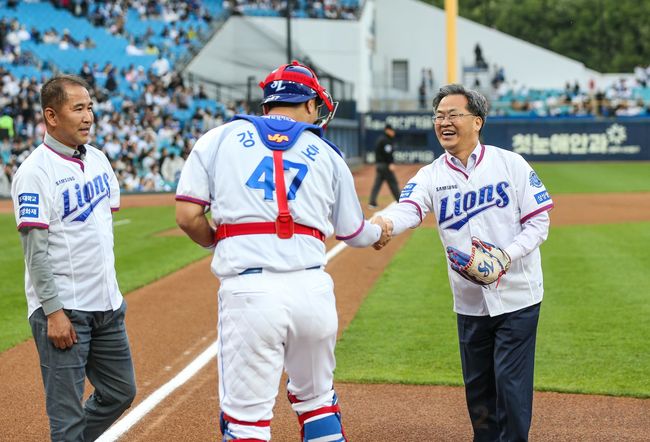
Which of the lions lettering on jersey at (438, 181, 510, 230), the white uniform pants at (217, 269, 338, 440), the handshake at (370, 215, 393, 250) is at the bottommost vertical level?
the white uniform pants at (217, 269, 338, 440)

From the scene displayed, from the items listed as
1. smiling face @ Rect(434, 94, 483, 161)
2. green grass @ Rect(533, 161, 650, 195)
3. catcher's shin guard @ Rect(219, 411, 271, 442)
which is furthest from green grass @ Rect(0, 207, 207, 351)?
green grass @ Rect(533, 161, 650, 195)

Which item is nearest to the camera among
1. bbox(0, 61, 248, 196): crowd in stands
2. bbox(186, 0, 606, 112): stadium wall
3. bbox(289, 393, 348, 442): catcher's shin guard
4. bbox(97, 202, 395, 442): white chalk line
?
bbox(289, 393, 348, 442): catcher's shin guard

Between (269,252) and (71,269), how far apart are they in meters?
1.16

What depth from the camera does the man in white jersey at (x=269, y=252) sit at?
12.7ft

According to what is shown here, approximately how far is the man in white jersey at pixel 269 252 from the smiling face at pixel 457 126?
1044 millimetres

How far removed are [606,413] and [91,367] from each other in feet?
11.7

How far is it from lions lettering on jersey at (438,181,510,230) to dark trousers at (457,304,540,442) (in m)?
0.57

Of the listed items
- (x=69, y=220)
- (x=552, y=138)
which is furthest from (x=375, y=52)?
(x=69, y=220)

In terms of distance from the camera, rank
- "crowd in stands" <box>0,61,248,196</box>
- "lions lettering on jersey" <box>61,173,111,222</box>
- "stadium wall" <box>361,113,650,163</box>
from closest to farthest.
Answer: "lions lettering on jersey" <box>61,173,111,222</box>
"crowd in stands" <box>0,61,248,196</box>
"stadium wall" <box>361,113,650,163</box>

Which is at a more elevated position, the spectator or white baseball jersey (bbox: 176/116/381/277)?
the spectator

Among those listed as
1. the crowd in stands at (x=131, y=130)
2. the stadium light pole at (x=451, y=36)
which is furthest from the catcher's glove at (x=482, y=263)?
the crowd in stands at (x=131, y=130)

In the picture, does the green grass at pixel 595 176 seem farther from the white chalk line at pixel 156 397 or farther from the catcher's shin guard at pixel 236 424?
the catcher's shin guard at pixel 236 424

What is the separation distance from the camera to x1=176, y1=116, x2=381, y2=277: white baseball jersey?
390 centimetres

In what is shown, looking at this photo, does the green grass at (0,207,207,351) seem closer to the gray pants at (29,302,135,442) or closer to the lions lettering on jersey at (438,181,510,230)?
the gray pants at (29,302,135,442)
